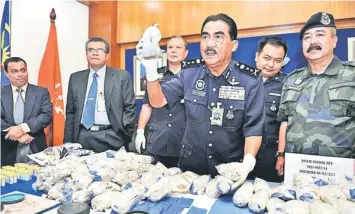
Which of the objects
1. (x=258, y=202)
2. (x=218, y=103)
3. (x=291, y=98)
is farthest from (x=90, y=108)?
(x=258, y=202)

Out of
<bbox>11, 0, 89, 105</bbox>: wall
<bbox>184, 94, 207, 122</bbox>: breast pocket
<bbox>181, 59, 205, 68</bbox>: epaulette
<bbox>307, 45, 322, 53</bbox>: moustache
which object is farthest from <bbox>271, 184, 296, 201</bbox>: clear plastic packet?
<bbox>11, 0, 89, 105</bbox>: wall

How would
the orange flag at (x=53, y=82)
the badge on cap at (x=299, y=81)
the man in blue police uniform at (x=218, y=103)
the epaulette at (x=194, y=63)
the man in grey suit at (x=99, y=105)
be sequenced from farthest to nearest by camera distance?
the orange flag at (x=53, y=82), the man in grey suit at (x=99, y=105), the badge on cap at (x=299, y=81), the epaulette at (x=194, y=63), the man in blue police uniform at (x=218, y=103)

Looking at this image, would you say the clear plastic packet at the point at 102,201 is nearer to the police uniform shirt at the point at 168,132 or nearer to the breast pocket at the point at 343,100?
the police uniform shirt at the point at 168,132

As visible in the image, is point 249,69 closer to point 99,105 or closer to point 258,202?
point 258,202

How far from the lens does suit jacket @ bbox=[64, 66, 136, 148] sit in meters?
2.26

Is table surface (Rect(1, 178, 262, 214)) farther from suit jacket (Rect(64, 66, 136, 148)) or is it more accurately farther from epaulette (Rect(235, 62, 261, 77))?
suit jacket (Rect(64, 66, 136, 148))

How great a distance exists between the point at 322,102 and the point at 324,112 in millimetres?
64

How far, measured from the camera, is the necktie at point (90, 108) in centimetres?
222

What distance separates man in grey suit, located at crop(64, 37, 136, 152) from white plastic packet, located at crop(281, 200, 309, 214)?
1605 mm

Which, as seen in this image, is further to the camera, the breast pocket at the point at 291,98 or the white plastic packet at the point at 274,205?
the breast pocket at the point at 291,98

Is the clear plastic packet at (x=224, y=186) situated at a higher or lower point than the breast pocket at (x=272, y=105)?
lower

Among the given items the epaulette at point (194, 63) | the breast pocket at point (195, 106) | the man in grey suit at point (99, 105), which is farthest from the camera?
the man in grey suit at point (99, 105)

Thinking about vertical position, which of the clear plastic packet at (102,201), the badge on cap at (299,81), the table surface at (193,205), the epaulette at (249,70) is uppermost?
the epaulette at (249,70)

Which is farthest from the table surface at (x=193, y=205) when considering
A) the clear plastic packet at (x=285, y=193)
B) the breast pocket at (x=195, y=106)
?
the breast pocket at (x=195, y=106)
